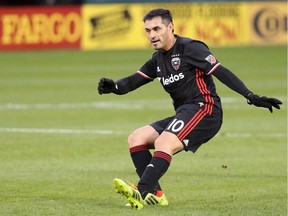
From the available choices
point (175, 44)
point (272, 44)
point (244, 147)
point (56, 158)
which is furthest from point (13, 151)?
point (272, 44)

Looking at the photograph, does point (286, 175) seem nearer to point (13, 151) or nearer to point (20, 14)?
point (13, 151)

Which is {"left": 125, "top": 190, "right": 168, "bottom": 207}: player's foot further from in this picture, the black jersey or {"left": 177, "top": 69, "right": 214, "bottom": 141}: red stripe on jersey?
the black jersey

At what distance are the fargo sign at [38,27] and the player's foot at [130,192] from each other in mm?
27064

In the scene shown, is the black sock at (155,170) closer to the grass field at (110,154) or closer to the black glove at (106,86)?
the grass field at (110,154)

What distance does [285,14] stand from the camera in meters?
37.1

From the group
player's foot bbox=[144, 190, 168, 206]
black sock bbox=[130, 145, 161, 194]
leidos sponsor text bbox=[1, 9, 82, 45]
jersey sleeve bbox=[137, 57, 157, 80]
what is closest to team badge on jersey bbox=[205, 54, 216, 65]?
Answer: jersey sleeve bbox=[137, 57, 157, 80]

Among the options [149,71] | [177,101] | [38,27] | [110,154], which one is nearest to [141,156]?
[177,101]

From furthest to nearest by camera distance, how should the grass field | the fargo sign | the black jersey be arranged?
1. the fargo sign
2. the grass field
3. the black jersey

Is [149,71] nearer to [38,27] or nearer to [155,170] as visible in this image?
[155,170]

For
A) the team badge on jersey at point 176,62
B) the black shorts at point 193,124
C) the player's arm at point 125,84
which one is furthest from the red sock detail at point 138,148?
the team badge on jersey at point 176,62

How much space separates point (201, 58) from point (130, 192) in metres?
1.53

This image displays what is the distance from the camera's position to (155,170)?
30.5 ft

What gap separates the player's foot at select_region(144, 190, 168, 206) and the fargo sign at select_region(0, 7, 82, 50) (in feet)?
87.9

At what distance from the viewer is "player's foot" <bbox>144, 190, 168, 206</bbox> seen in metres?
9.56
